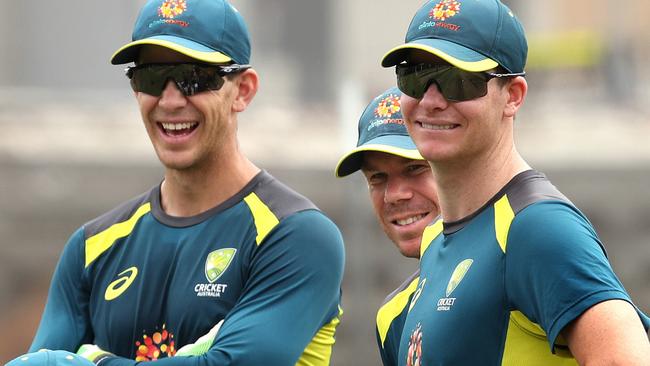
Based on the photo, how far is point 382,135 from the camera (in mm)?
4855

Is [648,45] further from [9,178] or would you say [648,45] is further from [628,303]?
[628,303]

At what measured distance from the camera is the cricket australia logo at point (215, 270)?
444 centimetres

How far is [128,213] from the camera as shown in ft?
15.9

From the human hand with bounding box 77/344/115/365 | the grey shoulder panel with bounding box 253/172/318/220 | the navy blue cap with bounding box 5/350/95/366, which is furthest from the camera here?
the grey shoulder panel with bounding box 253/172/318/220

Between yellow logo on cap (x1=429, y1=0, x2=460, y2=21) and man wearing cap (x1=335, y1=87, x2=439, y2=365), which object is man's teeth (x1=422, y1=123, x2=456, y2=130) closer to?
yellow logo on cap (x1=429, y1=0, x2=460, y2=21)

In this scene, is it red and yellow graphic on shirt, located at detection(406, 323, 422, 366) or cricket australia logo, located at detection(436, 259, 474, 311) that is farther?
red and yellow graphic on shirt, located at detection(406, 323, 422, 366)

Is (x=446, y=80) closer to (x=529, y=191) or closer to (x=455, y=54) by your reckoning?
(x=455, y=54)

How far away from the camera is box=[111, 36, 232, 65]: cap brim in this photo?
180 inches

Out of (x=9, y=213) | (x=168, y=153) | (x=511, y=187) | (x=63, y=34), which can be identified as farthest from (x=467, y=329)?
(x=63, y=34)

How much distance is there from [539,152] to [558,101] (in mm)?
2055

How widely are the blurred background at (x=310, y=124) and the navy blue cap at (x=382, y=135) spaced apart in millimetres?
5105

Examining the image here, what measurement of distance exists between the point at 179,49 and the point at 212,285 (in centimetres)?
83

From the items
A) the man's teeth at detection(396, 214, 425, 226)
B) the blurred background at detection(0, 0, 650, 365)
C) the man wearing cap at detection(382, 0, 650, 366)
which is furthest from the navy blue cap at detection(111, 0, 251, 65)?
the blurred background at detection(0, 0, 650, 365)

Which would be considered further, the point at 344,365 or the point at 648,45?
the point at 648,45
